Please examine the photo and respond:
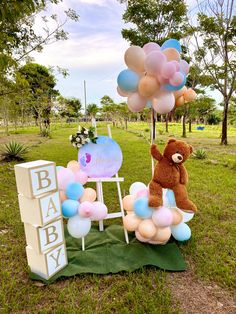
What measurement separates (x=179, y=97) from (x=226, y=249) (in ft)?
5.48

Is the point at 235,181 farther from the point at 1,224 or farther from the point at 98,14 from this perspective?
the point at 98,14

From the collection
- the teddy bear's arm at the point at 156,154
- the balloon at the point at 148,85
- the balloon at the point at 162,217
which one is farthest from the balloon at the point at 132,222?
the balloon at the point at 148,85

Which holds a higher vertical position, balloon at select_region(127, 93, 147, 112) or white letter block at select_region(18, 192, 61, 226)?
balloon at select_region(127, 93, 147, 112)

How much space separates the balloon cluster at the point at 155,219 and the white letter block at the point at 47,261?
0.73 meters

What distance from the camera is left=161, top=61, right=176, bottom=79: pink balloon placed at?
2055 mm

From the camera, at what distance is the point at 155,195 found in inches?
91.4

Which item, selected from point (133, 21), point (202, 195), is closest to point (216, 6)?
point (133, 21)

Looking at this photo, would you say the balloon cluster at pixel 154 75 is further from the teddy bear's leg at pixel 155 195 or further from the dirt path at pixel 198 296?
the dirt path at pixel 198 296

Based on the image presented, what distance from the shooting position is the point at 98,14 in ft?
19.7

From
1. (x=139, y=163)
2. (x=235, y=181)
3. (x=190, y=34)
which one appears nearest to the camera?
(x=235, y=181)

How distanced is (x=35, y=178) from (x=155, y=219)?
119 cm

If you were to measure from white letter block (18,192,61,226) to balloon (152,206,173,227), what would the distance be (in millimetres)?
942

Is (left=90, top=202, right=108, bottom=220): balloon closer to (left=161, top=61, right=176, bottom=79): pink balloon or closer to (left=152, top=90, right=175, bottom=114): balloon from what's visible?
(left=152, top=90, right=175, bottom=114): balloon

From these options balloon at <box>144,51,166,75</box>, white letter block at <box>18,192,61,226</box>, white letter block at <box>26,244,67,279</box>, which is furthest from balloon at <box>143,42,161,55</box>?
white letter block at <box>26,244,67,279</box>
